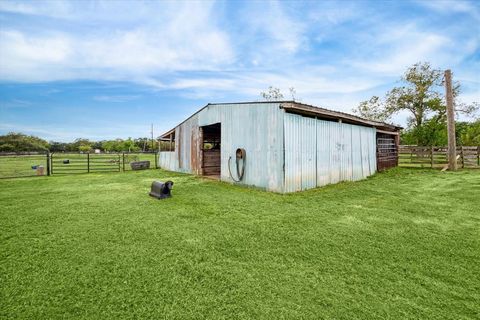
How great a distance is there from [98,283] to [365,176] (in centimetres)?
1139

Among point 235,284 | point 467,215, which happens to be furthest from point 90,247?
point 467,215

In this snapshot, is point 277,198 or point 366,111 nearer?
point 277,198

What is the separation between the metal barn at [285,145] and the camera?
24.8 feet

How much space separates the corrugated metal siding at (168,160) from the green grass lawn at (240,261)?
860 centimetres

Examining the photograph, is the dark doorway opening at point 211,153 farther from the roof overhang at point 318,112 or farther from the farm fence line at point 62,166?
the roof overhang at point 318,112

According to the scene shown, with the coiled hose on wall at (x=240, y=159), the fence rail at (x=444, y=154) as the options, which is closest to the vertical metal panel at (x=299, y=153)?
the coiled hose on wall at (x=240, y=159)

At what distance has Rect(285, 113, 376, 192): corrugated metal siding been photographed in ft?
25.0

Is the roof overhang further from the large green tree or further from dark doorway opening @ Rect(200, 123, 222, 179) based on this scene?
the large green tree

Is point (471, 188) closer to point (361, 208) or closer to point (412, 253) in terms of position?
point (361, 208)

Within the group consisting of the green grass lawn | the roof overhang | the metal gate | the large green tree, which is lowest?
the green grass lawn

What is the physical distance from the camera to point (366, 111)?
31469mm

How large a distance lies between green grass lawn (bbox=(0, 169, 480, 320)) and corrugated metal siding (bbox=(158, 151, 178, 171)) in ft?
28.2

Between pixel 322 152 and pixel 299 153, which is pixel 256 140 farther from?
pixel 322 152

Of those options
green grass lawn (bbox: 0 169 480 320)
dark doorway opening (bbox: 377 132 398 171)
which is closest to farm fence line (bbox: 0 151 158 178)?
green grass lawn (bbox: 0 169 480 320)
